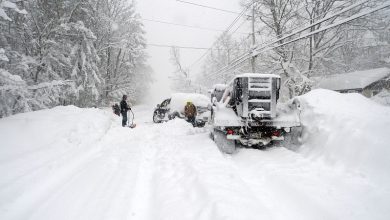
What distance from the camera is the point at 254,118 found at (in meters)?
8.17

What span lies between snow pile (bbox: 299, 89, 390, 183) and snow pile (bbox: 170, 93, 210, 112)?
767cm

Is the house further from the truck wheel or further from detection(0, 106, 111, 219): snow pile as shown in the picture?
detection(0, 106, 111, 219): snow pile

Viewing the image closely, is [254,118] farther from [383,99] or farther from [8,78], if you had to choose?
[383,99]

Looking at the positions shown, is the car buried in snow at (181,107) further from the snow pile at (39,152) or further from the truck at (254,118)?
the truck at (254,118)

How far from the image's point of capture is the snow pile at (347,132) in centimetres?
527

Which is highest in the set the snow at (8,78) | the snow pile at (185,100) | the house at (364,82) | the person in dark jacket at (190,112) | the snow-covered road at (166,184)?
the house at (364,82)

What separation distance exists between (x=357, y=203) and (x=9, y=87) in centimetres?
1044

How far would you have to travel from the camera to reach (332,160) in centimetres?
611

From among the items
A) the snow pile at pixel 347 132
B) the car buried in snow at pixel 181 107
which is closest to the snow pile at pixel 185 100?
the car buried in snow at pixel 181 107

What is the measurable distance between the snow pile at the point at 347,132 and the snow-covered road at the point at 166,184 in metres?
0.33

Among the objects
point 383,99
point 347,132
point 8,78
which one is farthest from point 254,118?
point 383,99

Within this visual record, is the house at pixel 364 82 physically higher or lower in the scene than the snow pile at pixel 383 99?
higher

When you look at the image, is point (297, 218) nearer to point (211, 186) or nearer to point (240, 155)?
point (211, 186)

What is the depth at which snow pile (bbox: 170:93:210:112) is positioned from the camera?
16125 mm
